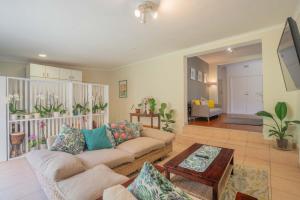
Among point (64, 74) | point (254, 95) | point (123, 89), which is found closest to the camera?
point (64, 74)

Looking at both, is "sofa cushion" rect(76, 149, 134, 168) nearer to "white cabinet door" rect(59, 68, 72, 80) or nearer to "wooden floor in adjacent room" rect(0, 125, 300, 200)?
"wooden floor in adjacent room" rect(0, 125, 300, 200)

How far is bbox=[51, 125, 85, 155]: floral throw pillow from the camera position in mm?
2236

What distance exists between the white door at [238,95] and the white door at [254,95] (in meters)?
0.16

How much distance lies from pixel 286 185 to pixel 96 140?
112 inches

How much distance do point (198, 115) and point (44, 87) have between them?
487 centimetres

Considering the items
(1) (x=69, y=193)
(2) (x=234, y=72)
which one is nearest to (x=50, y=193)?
(1) (x=69, y=193)

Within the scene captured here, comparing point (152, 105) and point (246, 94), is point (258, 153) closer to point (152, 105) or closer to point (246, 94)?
point (152, 105)

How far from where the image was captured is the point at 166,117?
4.86m

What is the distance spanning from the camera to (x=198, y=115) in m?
5.57

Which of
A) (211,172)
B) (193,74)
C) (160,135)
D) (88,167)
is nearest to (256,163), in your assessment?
(211,172)

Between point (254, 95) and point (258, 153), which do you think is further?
point (254, 95)

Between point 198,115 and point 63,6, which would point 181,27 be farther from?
point 198,115

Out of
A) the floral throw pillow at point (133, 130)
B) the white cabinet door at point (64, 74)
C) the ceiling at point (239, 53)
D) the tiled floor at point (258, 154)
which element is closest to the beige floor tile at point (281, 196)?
the tiled floor at point (258, 154)

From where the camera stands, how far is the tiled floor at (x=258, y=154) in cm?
210
